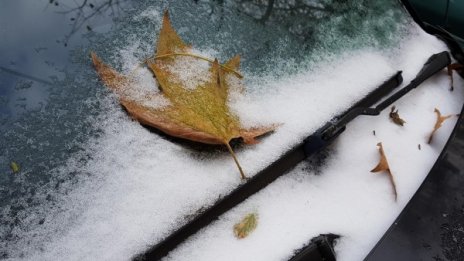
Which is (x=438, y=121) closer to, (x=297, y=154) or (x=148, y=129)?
(x=297, y=154)

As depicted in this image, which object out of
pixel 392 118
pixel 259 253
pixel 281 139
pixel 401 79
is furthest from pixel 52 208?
pixel 401 79

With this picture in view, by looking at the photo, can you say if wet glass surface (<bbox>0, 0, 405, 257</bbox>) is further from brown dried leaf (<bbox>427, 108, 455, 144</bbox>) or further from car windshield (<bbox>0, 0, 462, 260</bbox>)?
brown dried leaf (<bbox>427, 108, 455, 144</bbox>)

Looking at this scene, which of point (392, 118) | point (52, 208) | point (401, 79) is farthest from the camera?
point (401, 79)

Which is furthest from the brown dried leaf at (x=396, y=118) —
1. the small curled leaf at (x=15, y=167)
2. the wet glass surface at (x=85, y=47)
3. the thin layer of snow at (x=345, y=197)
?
the small curled leaf at (x=15, y=167)

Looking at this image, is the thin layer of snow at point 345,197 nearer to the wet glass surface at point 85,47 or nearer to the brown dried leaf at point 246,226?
the brown dried leaf at point 246,226

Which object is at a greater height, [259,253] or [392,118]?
[392,118]

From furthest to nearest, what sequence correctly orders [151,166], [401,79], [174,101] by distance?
1. [401,79]
2. [174,101]
3. [151,166]

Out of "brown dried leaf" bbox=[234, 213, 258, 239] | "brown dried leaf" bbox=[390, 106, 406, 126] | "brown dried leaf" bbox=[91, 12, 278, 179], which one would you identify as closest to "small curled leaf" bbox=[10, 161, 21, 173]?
"brown dried leaf" bbox=[91, 12, 278, 179]

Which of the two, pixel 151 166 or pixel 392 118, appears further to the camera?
pixel 392 118

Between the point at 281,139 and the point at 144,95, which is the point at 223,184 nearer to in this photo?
the point at 281,139
